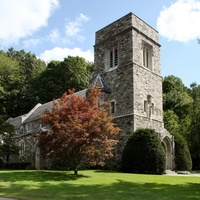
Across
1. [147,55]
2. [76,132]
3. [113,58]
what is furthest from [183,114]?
[76,132]

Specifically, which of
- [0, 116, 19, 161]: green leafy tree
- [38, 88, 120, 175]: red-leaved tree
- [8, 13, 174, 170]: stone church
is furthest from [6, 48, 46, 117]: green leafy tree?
[38, 88, 120, 175]: red-leaved tree

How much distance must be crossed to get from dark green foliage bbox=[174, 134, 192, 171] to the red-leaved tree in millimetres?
11143

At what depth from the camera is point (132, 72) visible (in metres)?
27.4

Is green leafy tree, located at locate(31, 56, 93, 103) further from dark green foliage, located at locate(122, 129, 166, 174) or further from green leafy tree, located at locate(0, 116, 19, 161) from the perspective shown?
dark green foliage, located at locate(122, 129, 166, 174)

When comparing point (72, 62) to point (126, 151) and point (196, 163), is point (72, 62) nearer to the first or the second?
point (196, 163)

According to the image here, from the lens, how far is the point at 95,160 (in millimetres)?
19891

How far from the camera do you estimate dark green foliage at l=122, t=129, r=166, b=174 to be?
931 inches

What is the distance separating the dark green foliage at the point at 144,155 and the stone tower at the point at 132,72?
1.84 m

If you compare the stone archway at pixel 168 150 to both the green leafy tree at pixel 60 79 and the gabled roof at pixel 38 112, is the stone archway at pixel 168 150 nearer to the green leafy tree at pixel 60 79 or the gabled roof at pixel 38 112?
the gabled roof at pixel 38 112

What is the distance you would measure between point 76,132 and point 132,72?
10.7 metres

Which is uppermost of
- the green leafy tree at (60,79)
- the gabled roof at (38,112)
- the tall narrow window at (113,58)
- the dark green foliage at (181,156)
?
the green leafy tree at (60,79)

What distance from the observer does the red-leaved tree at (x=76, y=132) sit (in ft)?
61.2

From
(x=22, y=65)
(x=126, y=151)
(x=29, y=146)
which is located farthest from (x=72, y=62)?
(x=126, y=151)

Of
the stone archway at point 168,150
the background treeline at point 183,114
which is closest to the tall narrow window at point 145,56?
the background treeline at point 183,114
